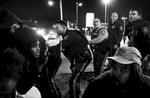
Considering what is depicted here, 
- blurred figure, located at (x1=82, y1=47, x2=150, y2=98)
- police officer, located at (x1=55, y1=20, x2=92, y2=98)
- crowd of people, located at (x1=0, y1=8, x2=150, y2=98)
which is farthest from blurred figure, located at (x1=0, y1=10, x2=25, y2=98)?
police officer, located at (x1=55, y1=20, x2=92, y2=98)

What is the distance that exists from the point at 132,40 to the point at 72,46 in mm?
1826

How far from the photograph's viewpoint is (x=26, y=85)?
75.0 inches

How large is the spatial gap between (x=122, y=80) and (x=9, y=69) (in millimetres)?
1323

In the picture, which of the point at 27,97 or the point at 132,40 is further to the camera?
the point at 132,40

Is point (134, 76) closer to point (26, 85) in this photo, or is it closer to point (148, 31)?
point (26, 85)

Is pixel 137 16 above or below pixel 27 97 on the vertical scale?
above

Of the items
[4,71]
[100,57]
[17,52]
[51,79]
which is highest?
[17,52]

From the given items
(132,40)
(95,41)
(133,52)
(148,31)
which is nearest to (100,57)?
(95,41)

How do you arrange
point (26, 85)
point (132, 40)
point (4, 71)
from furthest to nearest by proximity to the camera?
1. point (132, 40)
2. point (26, 85)
3. point (4, 71)

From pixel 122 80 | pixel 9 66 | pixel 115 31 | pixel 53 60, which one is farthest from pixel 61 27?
pixel 115 31

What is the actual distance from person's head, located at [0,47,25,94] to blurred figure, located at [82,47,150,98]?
0.80 m

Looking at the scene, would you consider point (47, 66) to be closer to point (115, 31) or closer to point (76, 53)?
point (76, 53)

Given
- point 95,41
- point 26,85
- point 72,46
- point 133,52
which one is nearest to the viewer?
point 26,85

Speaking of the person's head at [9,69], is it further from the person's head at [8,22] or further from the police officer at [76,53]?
the police officer at [76,53]
